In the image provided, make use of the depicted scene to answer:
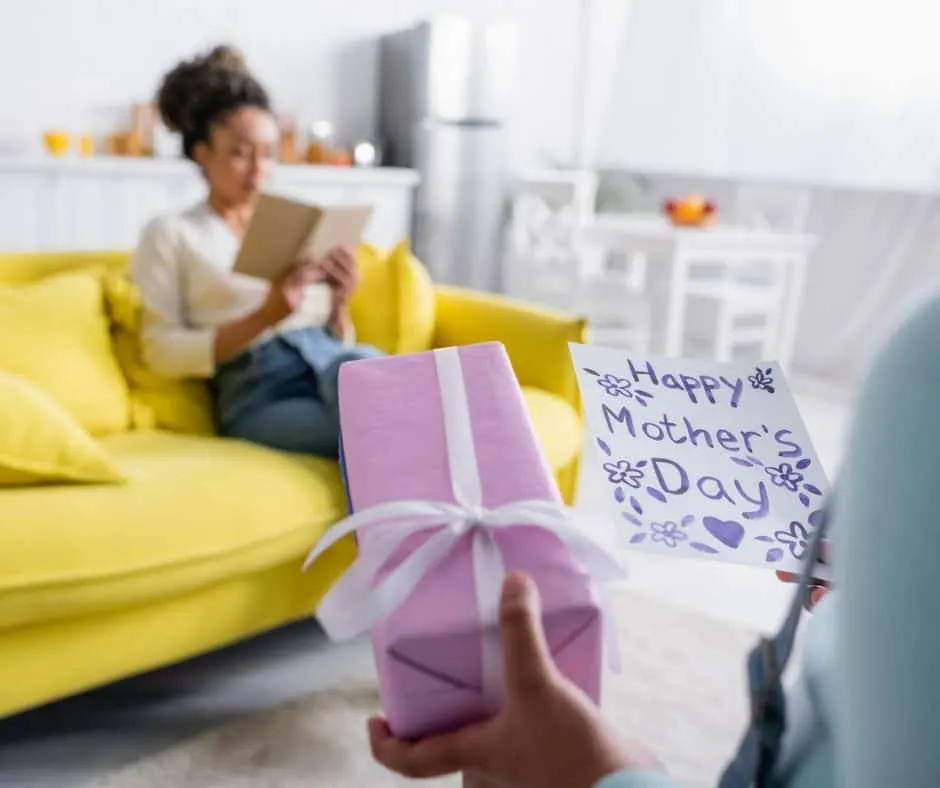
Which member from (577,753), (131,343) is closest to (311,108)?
(131,343)

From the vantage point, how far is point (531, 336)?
197 cm

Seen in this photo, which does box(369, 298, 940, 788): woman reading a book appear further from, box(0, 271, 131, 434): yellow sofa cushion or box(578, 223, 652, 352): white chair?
box(578, 223, 652, 352): white chair

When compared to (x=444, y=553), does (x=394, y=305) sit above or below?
below

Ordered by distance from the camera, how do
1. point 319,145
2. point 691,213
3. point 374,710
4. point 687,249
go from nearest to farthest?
point 374,710
point 687,249
point 691,213
point 319,145

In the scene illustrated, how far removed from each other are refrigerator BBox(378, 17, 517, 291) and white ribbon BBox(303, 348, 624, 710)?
296cm

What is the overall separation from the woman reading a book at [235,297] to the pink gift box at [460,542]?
938 millimetres

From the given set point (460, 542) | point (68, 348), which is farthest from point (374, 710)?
point (460, 542)

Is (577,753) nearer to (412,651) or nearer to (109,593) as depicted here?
(412,651)

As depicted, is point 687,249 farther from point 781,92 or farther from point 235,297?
point 235,297

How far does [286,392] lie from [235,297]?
0.21m

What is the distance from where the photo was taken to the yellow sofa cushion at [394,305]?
205 centimetres

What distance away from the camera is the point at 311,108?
3424 millimetres

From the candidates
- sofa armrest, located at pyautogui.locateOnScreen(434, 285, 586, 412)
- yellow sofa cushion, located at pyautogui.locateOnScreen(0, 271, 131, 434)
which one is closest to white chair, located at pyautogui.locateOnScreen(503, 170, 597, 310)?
sofa armrest, located at pyautogui.locateOnScreen(434, 285, 586, 412)

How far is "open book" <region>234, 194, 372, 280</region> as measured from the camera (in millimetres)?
1629
